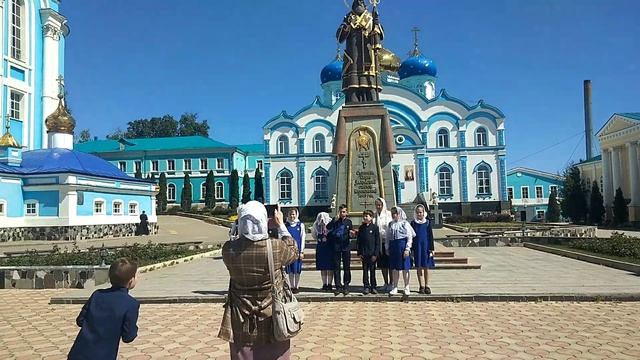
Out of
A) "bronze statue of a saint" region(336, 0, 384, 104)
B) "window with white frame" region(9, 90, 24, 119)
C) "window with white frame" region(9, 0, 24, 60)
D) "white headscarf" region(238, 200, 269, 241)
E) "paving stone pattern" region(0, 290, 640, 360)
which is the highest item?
"window with white frame" region(9, 0, 24, 60)

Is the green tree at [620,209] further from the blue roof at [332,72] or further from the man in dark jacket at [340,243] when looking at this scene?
the man in dark jacket at [340,243]

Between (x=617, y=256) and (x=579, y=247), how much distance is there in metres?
2.63

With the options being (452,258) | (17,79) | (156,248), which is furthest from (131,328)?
(17,79)

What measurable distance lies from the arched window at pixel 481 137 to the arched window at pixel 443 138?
2575 millimetres

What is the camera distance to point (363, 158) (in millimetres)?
13984

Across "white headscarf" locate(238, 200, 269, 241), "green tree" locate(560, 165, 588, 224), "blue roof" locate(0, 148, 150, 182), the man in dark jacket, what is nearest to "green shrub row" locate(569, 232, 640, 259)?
the man in dark jacket

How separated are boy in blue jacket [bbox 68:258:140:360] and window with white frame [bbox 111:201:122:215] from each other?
2783 centimetres

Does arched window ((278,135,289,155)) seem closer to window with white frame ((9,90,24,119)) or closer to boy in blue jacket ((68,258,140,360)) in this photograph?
window with white frame ((9,90,24,119))

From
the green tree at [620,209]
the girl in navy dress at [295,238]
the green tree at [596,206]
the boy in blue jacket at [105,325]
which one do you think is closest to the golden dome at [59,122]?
the girl in navy dress at [295,238]

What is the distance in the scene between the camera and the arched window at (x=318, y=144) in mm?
45312

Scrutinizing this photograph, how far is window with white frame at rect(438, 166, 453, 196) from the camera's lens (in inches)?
1751

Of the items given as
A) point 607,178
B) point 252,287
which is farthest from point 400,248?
point 607,178

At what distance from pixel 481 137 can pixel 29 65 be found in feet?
115

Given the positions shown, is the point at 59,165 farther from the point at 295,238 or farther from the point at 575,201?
the point at 575,201
